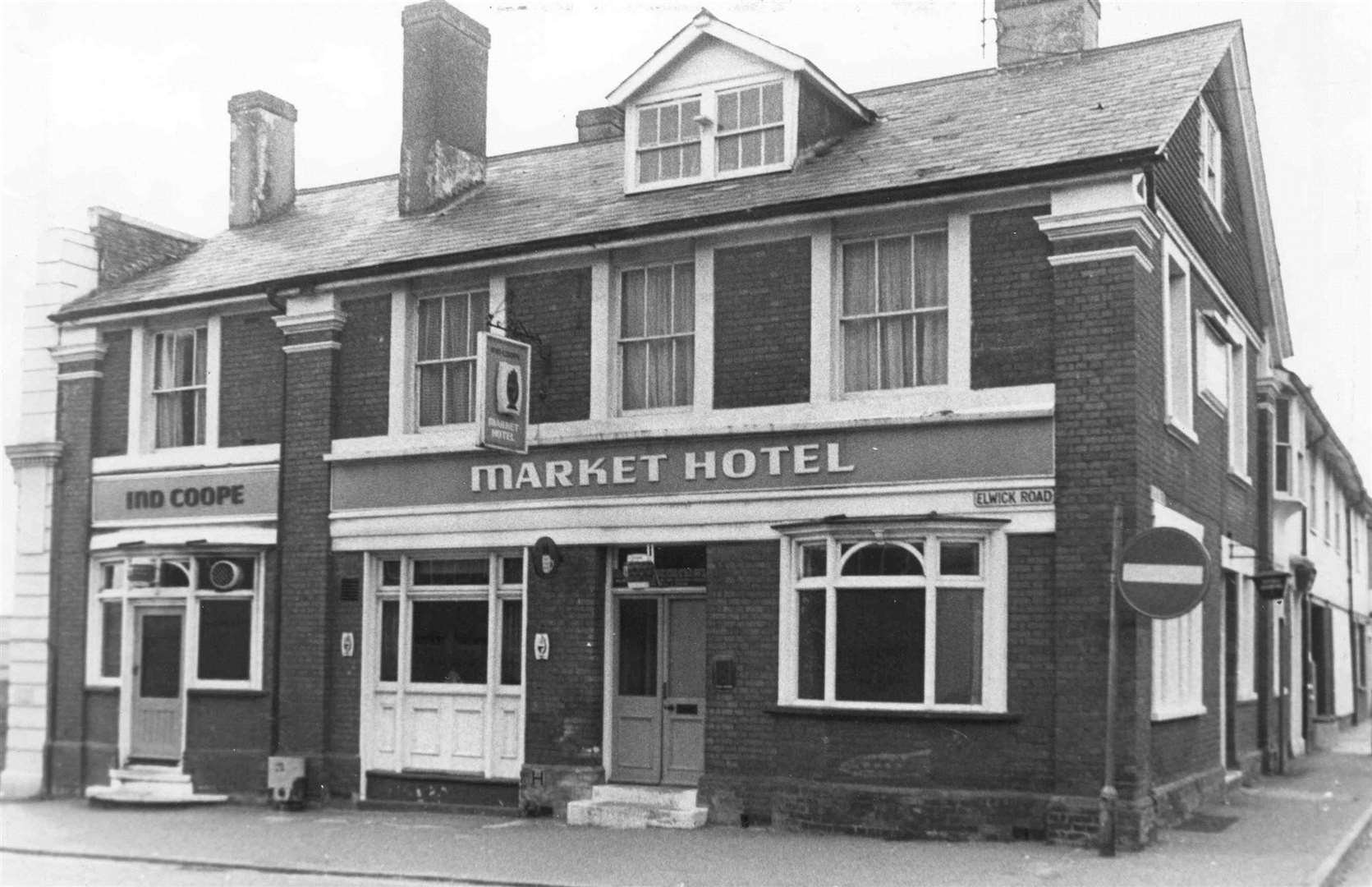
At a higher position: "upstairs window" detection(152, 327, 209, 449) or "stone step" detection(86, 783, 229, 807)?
"upstairs window" detection(152, 327, 209, 449)

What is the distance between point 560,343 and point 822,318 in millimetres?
3060

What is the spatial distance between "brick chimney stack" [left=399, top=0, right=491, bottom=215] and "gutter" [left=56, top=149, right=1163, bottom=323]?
219 cm

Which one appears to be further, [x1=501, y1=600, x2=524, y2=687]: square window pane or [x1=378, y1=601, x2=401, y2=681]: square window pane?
[x1=378, y1=601, x2=401, y2=681]: square window pane

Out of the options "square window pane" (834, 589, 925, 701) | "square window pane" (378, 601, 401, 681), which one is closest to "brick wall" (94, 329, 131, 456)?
"square window pane" (378, 601, 401, 681)

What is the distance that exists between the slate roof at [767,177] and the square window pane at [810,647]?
3778 mm

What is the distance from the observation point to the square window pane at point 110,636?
19.0 m

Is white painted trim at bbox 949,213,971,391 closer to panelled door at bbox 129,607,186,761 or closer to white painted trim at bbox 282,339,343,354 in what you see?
white painted trim at bbox 282,339,343,354

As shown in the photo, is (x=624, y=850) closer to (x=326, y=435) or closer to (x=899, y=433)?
(x=899, y=433)

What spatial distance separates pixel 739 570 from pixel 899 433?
209 cm

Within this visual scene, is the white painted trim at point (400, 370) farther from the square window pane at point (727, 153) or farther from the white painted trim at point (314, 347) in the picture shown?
the square window pane at point (727, 153)

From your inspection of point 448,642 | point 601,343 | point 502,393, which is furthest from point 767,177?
point 448,642

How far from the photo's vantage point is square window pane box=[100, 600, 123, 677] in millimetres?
19047

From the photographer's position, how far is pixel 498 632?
16609 millimetres

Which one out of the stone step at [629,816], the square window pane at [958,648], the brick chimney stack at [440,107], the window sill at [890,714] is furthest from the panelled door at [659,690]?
the brick chimney stack at [440,107]
